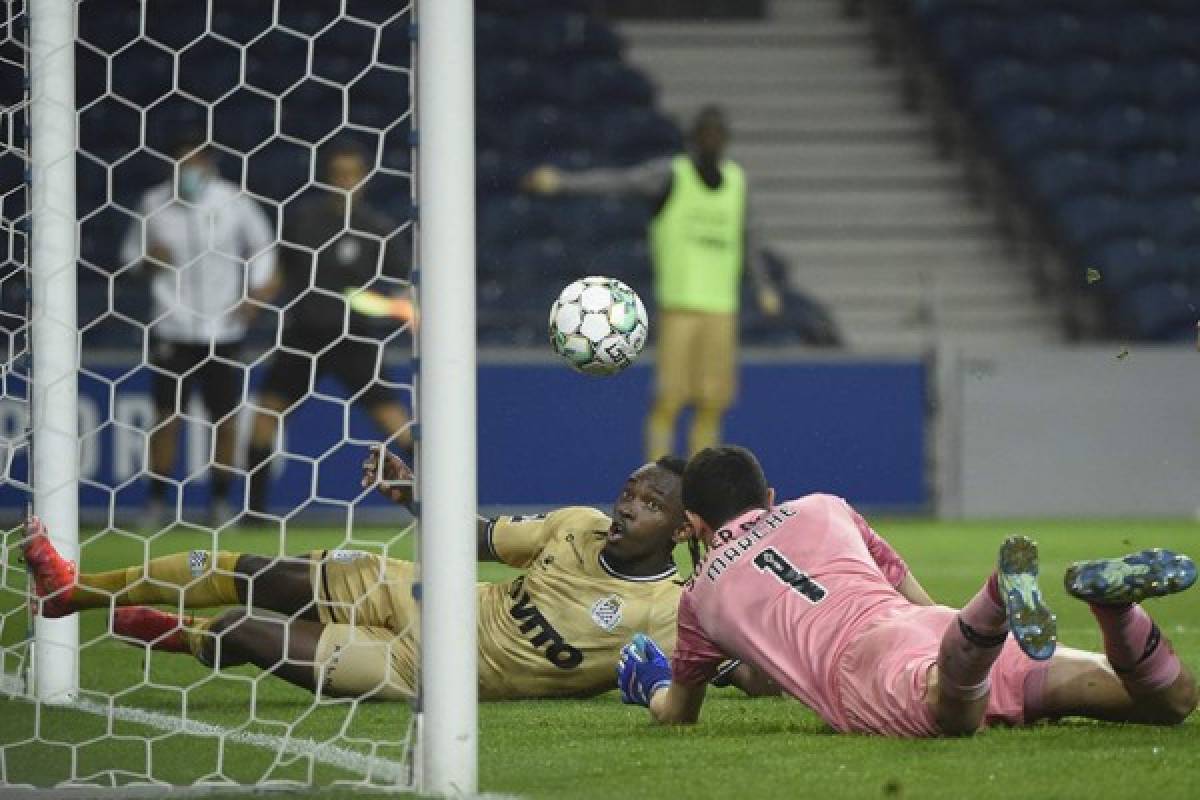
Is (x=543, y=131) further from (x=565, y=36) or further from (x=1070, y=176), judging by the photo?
(x=1070, y=176)

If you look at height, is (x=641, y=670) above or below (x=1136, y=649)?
below

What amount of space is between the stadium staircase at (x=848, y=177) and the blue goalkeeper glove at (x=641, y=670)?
941 centimetres

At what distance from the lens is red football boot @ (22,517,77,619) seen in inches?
211

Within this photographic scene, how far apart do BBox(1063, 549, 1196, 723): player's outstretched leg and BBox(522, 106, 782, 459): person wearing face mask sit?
6.97 m

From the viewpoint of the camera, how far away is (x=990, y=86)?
15.6 metres

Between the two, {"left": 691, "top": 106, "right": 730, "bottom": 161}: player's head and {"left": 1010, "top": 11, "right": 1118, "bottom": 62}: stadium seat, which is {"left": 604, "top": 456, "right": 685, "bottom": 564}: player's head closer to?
{"left": 691, "top": 106, "right": 730, "bottom": 161}: player's head

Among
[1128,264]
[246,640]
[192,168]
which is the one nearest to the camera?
[246,640]

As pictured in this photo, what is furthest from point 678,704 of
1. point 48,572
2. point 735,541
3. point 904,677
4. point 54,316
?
point 54,316

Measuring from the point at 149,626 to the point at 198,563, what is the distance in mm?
219

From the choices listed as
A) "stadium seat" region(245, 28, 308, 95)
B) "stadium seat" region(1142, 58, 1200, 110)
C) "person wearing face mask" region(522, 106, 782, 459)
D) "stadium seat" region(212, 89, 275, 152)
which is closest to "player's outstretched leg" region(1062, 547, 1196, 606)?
"person wearing face mask" region(522, 106, 782, 459)

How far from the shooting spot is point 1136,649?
4.56 m

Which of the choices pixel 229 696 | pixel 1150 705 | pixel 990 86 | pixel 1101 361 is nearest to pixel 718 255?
pixel 1101 361

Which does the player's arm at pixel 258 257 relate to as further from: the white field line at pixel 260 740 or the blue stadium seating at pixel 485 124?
the white field line at pixel 260 740

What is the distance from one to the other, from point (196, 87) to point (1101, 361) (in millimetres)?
5647
